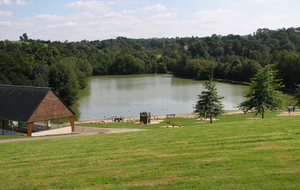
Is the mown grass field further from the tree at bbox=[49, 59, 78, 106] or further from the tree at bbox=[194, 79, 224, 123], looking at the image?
the tree at bbox=[49, 59, 78, 106]

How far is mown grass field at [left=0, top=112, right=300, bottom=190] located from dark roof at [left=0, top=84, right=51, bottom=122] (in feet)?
33.9

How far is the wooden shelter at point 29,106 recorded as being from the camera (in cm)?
2606

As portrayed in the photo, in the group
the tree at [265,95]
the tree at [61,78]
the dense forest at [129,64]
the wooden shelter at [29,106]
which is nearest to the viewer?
the wooden shelter at [29,106]

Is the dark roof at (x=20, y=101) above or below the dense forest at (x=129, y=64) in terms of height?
below

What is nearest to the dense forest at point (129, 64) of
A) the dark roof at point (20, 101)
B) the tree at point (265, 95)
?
the tree at point (265, 95)

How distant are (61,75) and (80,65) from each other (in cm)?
4435

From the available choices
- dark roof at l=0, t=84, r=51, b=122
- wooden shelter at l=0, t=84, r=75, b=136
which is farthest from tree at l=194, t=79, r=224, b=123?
dark roof at l=0, t=84, r=51, b=122

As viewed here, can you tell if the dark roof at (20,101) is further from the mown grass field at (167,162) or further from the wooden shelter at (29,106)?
the mown grass field at (167,162)

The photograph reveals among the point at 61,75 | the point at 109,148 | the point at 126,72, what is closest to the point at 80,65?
the point at 126,72

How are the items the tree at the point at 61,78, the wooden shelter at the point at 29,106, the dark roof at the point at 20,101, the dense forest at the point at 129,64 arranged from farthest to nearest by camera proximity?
the dense forest at the point at 129,64 < the tree at the point at 61,78 < the dark roof at the point at 20,101 < the wooden shelter at the point at 29,106

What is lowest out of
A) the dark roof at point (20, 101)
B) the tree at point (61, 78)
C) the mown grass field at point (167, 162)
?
the mown grass field at point (167, 162)

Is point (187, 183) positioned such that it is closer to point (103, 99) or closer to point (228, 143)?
point (228, 143)

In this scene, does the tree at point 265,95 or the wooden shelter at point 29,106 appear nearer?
the wooden shelter at point 29,106

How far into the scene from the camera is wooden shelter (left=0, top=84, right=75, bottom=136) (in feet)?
85.5
